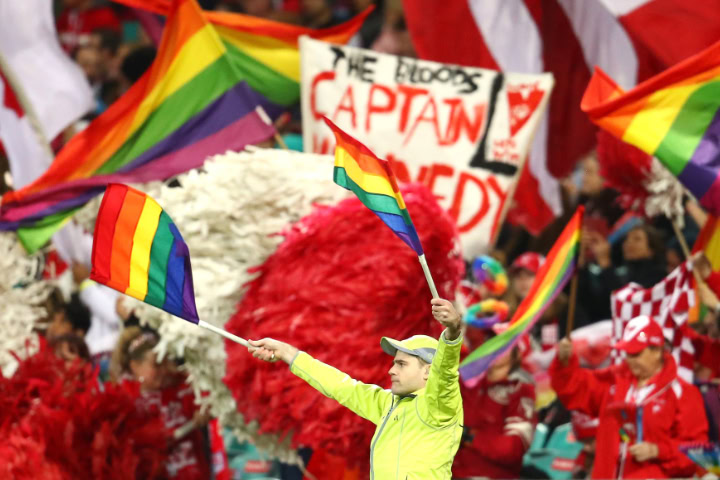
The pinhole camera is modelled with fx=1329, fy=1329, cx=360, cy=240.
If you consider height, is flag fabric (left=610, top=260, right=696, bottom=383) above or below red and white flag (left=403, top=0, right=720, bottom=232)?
below

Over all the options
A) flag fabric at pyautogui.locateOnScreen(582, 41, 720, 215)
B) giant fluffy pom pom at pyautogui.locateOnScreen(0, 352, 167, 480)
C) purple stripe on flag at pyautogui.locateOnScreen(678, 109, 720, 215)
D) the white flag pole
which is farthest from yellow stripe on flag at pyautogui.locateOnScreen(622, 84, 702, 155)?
the white flag pole

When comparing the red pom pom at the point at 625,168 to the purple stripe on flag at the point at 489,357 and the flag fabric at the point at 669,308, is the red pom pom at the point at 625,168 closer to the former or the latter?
the flag fabric at the point at 669,308

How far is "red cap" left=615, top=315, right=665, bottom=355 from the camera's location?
564 centimetres

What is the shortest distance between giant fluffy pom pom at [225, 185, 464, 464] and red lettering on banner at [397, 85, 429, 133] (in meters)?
1.23

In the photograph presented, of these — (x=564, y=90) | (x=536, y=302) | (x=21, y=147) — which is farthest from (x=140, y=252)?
(x=564, y=90)

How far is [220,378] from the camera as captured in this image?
17.5 ft

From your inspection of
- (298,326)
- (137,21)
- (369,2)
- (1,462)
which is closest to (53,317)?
(1,462)

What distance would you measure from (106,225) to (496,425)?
89.9 inches

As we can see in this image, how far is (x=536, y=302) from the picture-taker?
541 centimetres

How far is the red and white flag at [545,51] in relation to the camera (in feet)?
24.7

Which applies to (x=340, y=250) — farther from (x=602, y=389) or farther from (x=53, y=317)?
(x=53, y=317)

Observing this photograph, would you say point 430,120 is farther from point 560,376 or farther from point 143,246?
point 143,246

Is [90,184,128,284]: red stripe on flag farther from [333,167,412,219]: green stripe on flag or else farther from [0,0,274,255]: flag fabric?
[0,0,274,255]: flag fabric

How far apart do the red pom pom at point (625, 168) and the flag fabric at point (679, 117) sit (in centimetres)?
58
